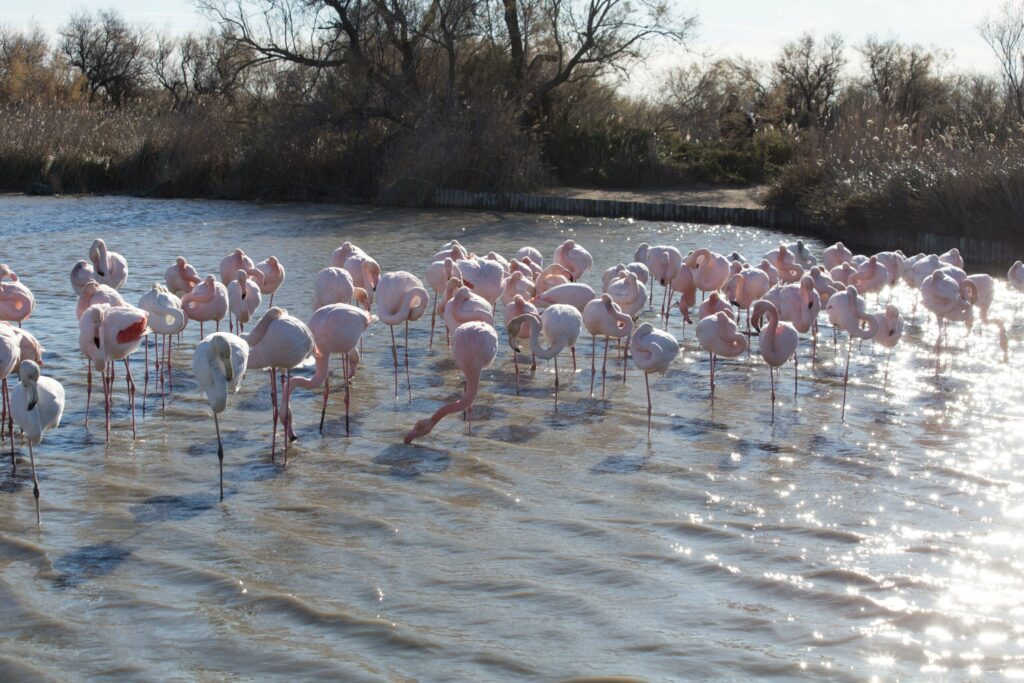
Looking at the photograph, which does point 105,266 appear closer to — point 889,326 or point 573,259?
point 573,259

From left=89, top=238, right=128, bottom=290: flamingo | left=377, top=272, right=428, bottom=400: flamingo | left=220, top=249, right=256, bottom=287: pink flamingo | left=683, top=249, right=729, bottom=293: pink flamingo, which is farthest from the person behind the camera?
left=683, top=249, right=729, bottom=293: pink flamingo

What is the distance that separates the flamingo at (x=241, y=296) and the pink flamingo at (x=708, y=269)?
3.71 metres

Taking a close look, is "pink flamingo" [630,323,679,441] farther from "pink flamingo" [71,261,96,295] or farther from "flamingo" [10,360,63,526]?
"pink flamingo" [71,261,96,295]

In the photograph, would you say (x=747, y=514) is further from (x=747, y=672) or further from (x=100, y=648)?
(x=100, y=648)

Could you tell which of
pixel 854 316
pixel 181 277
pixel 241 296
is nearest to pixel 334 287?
pixel 241 296

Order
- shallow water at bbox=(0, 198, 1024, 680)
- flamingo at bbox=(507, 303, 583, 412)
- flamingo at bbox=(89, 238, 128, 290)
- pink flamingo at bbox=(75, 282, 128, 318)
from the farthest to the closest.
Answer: flamingo at bbox=(89, 238, 128, 290)
flamingo at bbox=(507, 303, 583, 412)
pink flamingo at bbox=(75, 282, 128, 318)
shallow water at bbox=(0, 198, 1024, 680)

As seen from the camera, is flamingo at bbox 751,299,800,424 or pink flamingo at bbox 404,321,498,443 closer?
pink flamingo at bbox 404,321,498,443

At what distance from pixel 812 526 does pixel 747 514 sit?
0.32m

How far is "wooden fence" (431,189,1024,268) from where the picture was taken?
17062mm

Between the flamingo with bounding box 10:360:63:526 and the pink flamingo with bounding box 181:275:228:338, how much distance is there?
231 centimetres

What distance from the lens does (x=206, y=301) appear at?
767 centimetres

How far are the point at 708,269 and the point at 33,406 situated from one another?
608 centimetres

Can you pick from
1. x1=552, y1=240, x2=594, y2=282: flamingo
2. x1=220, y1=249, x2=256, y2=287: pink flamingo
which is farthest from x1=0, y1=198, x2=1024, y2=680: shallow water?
x1=552, y1=240, x2=594, y2=282: flamingo

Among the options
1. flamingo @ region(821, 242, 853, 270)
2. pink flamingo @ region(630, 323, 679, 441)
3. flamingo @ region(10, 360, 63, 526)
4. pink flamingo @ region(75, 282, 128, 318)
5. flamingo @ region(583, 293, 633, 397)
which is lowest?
flamingo @ region(10, 360, 63, 526)
